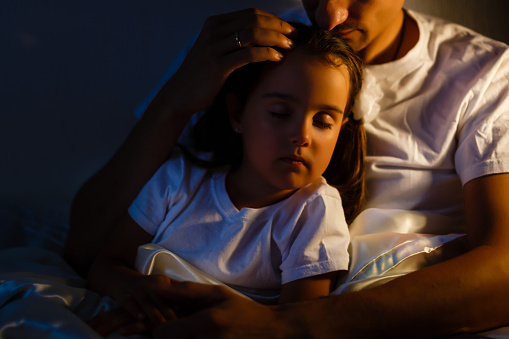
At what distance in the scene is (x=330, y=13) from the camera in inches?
44.3

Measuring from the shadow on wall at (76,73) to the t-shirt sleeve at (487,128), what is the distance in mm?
768

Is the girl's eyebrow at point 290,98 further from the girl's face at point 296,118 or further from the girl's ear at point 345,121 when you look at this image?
the girl's ear at point 345,121

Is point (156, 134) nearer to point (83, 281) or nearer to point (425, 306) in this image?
point (83, 281)

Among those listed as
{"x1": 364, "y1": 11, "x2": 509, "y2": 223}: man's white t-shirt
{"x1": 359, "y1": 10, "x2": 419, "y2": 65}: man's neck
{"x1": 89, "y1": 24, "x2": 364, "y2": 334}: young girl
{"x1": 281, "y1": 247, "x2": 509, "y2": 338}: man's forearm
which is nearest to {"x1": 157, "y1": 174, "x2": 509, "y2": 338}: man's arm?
{"x1": 281, "y1": 247, "x2": 509, "y2": 338}: man's forearm

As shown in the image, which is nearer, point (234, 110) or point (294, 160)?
point (294, 160)

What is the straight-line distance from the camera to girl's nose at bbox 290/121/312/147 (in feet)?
3.35

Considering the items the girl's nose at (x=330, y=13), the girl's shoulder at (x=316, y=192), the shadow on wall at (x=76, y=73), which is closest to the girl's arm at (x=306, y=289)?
the girl's shoulder at (x=316, y=192)

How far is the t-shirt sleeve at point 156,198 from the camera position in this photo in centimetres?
116

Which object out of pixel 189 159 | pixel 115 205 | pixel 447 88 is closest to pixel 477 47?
pixel 447 88

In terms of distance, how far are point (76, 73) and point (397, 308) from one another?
153 centimetres

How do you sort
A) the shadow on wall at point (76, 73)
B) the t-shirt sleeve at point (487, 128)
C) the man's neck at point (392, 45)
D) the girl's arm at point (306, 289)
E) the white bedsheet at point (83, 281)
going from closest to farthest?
1. the white bedsheet at point (83, 281)
2. the girl's arm at point (306, 289)
3. the t-shirt sleeve at point (487, 128)
4. the man's neck at point (392, 45)
5. the shadow on wall at point (76, 73)

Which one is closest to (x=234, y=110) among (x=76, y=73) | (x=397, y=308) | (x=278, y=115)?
(x=278, y=115)

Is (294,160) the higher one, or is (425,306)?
(294,160)

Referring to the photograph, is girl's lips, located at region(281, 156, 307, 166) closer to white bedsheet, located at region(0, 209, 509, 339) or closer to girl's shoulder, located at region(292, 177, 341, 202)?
girl's shoulder, located at region(292, 177, 341, 202)
